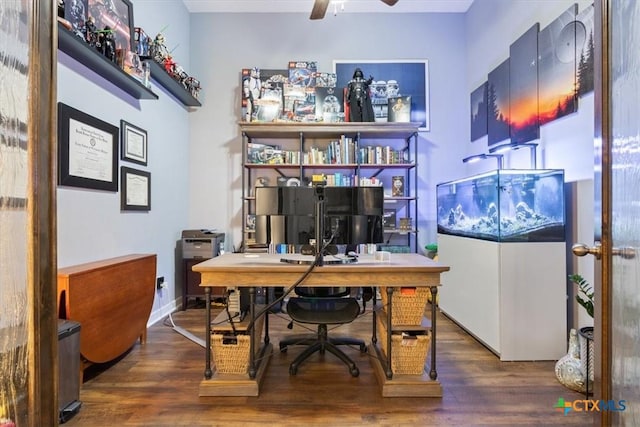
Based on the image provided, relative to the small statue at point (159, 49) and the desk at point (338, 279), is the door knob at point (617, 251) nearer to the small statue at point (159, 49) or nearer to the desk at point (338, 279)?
the desk at point (338, 279)

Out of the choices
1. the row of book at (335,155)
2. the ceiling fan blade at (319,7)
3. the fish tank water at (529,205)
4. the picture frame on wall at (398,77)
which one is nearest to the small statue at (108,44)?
the ceiling fan blade at (319,7)

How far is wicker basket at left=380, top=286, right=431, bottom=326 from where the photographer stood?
207 cm

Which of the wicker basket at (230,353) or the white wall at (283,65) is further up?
the white wall at (283,65)

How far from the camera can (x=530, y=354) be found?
2.43 m

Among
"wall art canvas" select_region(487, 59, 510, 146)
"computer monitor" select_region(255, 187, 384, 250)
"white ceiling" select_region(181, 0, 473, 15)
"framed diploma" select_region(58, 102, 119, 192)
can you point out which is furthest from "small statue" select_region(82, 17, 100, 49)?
"wall art canvas" select_region(487, 59, 510, 146)

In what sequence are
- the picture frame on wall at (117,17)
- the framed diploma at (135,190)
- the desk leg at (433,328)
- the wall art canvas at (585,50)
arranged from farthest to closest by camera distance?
the framed diploma at (135,190) < the picture frame on wall at (117,17) < the wall art canvas at (585,50) < the desk leg at (433,328)

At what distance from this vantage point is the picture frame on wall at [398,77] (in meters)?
4.33

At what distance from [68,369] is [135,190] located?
5.50 feet

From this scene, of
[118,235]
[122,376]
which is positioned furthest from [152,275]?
[122,376]

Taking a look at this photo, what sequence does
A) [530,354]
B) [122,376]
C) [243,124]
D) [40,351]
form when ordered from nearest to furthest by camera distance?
[40,351], [122,376], [530,354], [243,124]

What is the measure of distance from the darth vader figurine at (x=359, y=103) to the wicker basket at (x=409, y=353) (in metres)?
2.76

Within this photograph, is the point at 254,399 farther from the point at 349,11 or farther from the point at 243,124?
the point at 349,11

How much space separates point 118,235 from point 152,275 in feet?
1.42

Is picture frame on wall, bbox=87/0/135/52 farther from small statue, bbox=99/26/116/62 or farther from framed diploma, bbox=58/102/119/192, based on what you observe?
framed diploma, bbox=58/102/119/192
